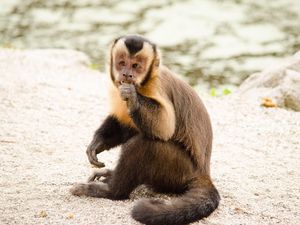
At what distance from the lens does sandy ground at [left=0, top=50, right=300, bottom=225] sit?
4574 millimetres

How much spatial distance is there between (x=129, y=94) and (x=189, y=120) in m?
0.58

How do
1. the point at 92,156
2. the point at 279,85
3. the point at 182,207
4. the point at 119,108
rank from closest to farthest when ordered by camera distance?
the point at 182,207 → the point at 119,108 → the point at 92,156 → the point at 279,85

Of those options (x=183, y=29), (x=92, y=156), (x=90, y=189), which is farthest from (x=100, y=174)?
(x=183, y=29)

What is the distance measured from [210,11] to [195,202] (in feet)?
34.3

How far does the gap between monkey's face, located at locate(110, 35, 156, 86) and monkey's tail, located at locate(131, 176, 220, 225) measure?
32.5 inches

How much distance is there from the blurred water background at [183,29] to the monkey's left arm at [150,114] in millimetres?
6346

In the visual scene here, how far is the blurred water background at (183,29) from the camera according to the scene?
39.0ft

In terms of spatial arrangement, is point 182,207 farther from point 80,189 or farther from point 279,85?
point 279,85

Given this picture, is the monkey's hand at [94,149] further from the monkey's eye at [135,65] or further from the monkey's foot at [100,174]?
the monkey's eye at [135,65]

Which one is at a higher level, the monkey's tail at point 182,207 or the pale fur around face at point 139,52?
the pale fur around face at point 139,52

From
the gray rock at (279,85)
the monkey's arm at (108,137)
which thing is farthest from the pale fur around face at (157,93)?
the gray rock at (279,85)

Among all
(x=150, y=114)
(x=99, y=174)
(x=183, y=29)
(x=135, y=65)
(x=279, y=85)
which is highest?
(x=135, y=65)

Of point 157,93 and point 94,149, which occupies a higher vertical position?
point 157,93

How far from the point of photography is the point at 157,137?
4.54m
